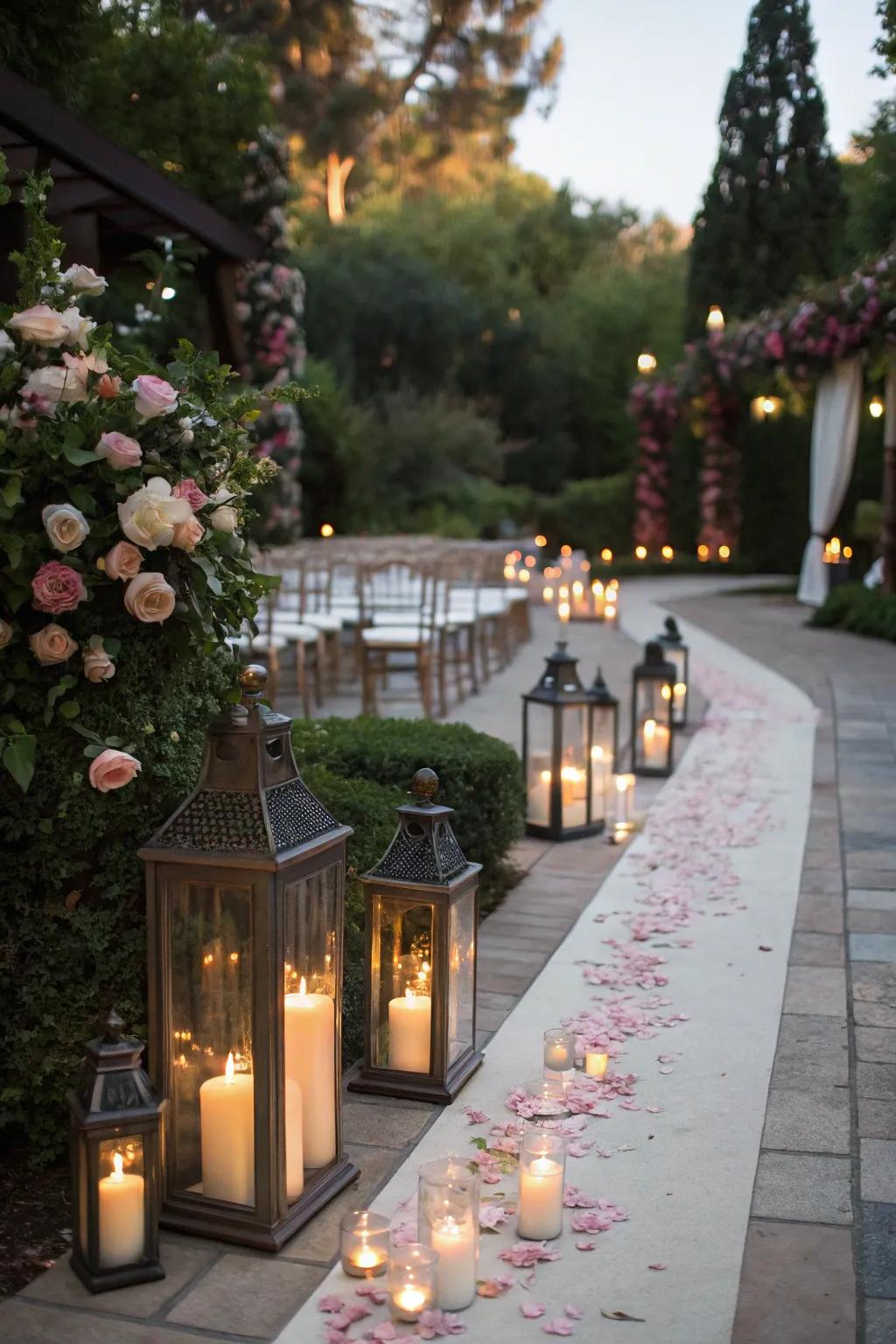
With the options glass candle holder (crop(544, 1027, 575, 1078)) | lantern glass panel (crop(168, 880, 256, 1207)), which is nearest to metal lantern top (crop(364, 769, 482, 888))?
glass candle holder (crop(544, 1027, 575, 1078))

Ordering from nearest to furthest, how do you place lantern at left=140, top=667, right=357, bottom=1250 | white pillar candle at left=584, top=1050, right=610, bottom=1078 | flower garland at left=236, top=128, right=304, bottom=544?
lantern at left=140, top=667, right=357, bottom=1250, white pillar candle at left=584, top=1050, right=610, bottom=1078, flower garland at left=236, top=128, right=304, bottom=544

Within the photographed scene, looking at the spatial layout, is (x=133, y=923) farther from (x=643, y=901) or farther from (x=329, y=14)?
(x=329, y=14)

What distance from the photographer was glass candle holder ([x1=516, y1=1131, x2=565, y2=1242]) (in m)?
2.47

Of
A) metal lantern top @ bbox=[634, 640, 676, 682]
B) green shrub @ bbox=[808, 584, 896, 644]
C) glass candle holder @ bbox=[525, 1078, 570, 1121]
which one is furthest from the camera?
green shrub @ bbox=[808, 584, 896, 644]

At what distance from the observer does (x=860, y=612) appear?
13703 mm

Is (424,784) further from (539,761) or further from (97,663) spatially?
(539,761)

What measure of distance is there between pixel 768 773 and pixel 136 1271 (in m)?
5.39

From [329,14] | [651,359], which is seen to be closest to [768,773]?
[651,359]

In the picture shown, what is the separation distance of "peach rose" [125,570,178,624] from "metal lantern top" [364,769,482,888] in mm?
801

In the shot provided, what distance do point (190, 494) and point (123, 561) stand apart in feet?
0.62

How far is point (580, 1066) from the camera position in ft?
11.0

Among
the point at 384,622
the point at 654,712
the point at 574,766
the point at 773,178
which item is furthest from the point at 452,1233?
the point at 773,178

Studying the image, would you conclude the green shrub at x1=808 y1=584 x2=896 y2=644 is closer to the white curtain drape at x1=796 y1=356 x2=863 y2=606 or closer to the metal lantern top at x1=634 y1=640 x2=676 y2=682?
the white curtain drape at x1=796 y1=356 x2=863 y2=606

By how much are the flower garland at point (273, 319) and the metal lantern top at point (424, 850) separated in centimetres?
854
